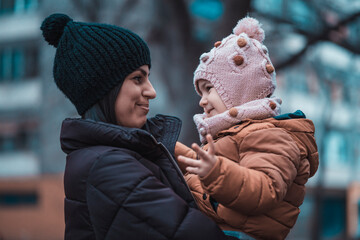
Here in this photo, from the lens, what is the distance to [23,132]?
1325 centimetres

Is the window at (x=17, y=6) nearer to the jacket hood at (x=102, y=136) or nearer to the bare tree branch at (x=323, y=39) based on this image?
the bare tree branch at (x=323, y=39)

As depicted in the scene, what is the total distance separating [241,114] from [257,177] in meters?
0.39

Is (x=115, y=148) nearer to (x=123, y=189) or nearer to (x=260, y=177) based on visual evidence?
(x=123, y=189)

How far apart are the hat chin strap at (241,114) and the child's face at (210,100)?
71mm

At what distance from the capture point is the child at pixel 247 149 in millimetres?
1627

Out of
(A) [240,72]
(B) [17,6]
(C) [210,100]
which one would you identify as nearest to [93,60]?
(C) [210,100]

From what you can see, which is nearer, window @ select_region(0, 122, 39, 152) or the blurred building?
the blurred building

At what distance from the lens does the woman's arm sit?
5.19ft

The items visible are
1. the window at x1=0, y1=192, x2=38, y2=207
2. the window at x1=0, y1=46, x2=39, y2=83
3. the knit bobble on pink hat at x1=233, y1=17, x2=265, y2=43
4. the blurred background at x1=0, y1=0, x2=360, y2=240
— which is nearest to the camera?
the knit bobble on pink hat at x1=233, y1=17, x2=265, y2=43

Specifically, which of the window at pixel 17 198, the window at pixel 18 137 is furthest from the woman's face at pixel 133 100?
the window at pixel 18 137

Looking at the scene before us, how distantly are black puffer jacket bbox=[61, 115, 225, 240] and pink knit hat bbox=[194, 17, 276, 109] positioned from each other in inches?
16.5

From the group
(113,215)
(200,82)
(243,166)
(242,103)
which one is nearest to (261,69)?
(242,103)

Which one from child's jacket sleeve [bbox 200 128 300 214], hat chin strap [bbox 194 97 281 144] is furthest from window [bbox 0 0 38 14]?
child's jacket sleeve [bbox 200 128 300 214]

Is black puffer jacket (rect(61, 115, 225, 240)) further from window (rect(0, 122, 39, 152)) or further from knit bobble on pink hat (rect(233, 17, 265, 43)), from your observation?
window (rect(0, 122, 39, 152))
